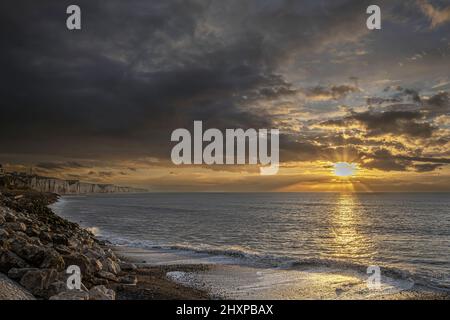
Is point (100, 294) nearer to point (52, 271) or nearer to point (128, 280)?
point (52, 271)

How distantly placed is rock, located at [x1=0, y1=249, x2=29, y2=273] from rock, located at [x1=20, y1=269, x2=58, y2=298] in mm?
1179

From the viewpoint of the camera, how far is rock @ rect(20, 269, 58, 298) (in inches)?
415

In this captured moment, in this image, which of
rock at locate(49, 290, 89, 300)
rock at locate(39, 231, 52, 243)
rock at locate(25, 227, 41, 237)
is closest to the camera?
rock at locate(49, 290, 89, 300)

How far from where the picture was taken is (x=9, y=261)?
11.9 metres

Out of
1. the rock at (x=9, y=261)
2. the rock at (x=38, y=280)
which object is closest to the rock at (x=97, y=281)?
the rock at (x=38, y=280)

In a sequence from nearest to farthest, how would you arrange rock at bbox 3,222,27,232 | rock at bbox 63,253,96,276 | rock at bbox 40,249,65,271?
1. rock at bbox 40,249,65,271
2. rock at bbox 63,253,96,276
3. rock at bbox 3,222,27,232

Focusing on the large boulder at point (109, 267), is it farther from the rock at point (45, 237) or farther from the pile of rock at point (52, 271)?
the rock at point (45, 237)

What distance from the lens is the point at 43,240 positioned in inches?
715

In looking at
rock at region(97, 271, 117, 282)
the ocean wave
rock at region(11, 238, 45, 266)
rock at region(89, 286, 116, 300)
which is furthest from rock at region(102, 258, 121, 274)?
the ocean wave

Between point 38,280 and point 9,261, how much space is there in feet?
5.86

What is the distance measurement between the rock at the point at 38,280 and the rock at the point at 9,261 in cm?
118

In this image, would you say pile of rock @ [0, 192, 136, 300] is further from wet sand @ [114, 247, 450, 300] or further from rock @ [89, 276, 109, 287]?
wet sand @ [114, 247, 450, 300]
